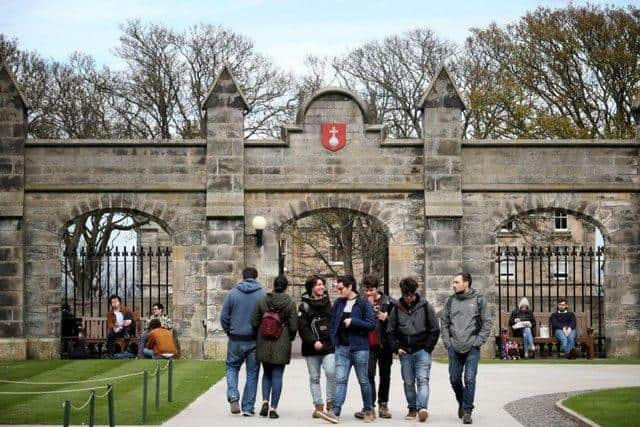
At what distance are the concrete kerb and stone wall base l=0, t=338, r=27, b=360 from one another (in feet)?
41.3

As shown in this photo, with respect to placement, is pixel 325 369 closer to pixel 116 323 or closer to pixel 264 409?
pixel 264 409

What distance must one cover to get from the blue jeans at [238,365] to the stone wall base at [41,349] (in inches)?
427

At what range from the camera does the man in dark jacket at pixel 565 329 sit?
26891 millimetres

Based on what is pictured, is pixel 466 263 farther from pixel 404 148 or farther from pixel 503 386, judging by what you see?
pixel 503 386

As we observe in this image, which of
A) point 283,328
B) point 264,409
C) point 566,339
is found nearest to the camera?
point 264,409

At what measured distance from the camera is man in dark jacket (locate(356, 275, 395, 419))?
1628 cm

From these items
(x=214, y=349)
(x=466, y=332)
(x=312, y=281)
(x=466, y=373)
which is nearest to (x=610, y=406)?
(x=466, y=373)

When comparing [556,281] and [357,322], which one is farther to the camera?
[556,281]

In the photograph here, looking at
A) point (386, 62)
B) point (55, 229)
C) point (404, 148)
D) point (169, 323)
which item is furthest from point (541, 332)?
point (386, 62)

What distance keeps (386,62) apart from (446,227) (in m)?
24.3

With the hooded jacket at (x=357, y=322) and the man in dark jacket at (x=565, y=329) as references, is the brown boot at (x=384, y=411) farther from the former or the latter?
the man in dark jacket at (x=565, y=329)

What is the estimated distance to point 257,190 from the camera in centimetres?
2714

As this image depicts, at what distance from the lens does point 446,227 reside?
27000mm

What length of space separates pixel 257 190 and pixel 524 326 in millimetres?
5886
